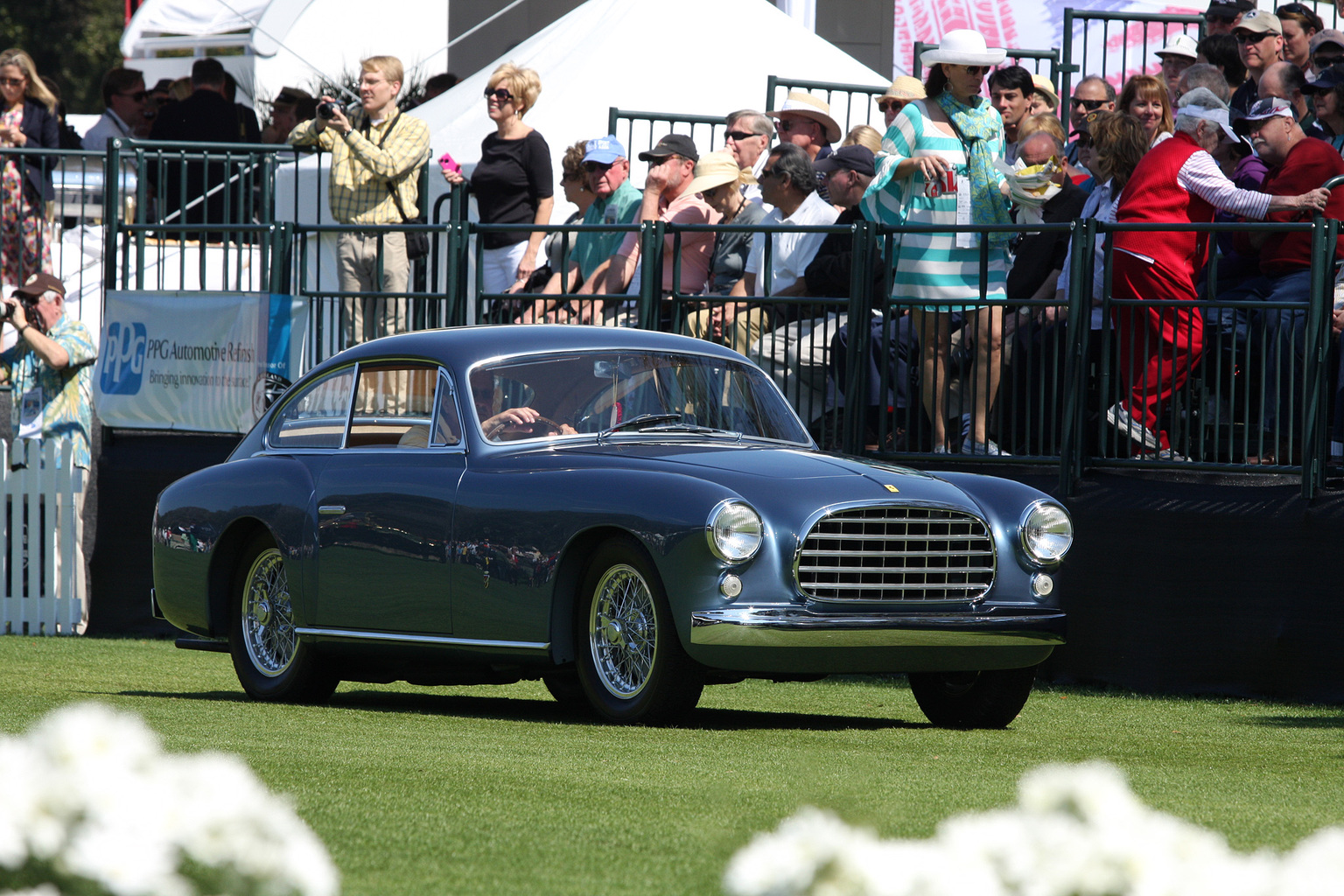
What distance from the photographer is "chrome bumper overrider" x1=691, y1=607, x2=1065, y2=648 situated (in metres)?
8.06

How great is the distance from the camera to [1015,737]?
851 cm

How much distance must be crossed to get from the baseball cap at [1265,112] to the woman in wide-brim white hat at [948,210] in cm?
143

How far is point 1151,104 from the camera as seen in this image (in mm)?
11805

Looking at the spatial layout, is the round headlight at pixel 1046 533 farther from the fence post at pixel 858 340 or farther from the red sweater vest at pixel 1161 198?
the fence post at pixel 858 340

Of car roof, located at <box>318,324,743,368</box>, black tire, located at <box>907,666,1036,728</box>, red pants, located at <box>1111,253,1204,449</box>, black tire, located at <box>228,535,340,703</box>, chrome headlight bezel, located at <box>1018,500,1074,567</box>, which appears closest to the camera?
chrome headlight bezel, located at <box>1018,500,1074,567</box>

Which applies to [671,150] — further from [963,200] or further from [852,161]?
[963,200]

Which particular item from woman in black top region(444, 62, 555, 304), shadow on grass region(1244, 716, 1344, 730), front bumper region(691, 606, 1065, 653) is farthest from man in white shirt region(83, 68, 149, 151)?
shadow on grass region(1244, 716, 1344, 730)

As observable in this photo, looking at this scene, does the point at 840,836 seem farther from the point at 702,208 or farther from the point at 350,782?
the point at 702,208

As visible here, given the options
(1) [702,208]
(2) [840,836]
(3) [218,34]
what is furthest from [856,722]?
(3) [218,34]

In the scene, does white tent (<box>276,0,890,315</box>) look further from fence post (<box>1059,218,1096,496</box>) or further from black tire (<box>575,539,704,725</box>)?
black tire (<box>575,539,704,725</box>)

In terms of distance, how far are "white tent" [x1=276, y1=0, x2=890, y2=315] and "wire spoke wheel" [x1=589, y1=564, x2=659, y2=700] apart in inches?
349

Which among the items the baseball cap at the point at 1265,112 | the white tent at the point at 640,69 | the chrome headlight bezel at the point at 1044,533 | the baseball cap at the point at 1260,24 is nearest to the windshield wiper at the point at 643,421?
the chrome headlight bezel at the point at 1044,533

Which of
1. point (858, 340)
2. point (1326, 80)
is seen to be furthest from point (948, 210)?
point (1326, 80)

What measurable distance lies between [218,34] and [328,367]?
16.0 metres
